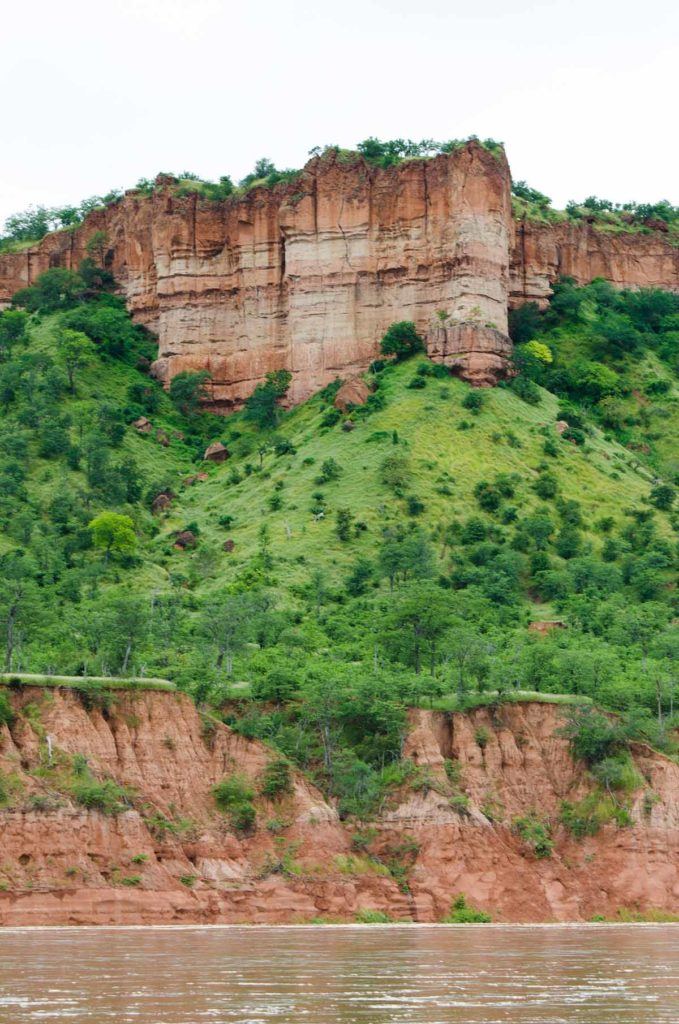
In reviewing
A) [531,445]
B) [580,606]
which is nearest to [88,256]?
[531,445]

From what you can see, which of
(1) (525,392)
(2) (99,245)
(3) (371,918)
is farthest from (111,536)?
(2) (99,245)

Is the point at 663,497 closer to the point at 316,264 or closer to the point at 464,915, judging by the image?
the point at 316,264

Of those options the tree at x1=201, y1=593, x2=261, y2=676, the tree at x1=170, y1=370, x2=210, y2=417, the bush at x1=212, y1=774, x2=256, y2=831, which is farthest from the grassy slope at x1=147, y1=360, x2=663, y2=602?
the bush at x1=212, y1=774, x2=256, y2=831

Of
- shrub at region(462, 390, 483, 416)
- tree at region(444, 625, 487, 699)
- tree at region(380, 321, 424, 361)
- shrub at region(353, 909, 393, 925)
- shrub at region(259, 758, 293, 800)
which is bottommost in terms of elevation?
shrub at region(353, 909, 393, 925)

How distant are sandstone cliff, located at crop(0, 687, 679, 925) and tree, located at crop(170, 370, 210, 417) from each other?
201 feet

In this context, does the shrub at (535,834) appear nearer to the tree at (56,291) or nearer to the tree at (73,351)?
the tree at (73,351)

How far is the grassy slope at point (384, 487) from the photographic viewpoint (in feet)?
351

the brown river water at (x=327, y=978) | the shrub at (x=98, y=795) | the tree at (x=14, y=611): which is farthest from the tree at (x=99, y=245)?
the brown river water at (x=327, y=978)

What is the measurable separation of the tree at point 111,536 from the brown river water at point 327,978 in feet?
158

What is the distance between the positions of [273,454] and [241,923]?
60297 millimetres

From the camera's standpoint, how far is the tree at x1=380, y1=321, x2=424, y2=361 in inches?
4934

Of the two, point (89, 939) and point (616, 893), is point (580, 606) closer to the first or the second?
point (616, 893)

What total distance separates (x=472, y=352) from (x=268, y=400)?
582 inches

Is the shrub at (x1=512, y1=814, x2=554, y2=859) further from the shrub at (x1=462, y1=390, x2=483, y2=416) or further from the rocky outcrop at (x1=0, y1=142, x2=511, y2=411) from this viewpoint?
the rocky outcrop at (x1=0, y1=142, x2=511, y2=411)
